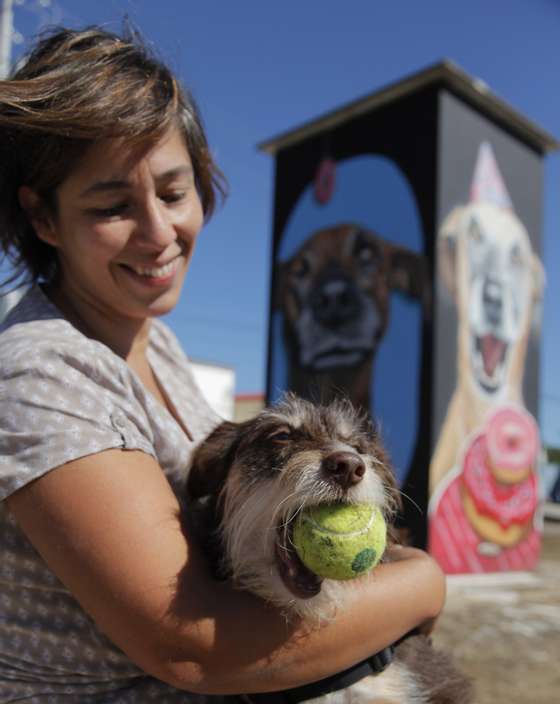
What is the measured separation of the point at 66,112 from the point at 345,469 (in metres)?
1.15

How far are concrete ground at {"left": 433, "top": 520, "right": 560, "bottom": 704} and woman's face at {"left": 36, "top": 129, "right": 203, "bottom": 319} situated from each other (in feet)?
11.1

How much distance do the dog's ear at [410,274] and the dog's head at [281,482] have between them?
8111 millimetres

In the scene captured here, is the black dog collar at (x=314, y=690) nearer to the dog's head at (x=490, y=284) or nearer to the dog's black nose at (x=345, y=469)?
the dog's black nose at (x=345, y=469)

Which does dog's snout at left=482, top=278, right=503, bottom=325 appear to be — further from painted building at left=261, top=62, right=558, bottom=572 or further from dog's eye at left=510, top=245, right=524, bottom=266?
dog's eye at left=510, top=245, right=524, bottom=266

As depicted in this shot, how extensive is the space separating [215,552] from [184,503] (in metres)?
0.18

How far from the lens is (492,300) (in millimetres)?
10742

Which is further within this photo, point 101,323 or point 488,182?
point 488,182

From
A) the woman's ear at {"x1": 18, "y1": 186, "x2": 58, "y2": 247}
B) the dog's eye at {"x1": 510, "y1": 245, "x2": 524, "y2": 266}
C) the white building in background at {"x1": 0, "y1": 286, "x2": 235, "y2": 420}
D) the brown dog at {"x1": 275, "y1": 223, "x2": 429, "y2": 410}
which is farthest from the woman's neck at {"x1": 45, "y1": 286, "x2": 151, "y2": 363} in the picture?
the white building in background at {"x1": 0, "y1": 286, "x2": 235, "y2": 420}

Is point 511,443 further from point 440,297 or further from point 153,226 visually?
point 153,226

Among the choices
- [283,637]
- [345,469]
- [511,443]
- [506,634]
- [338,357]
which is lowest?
[506,634]

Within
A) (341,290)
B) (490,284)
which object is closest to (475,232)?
(490,284)

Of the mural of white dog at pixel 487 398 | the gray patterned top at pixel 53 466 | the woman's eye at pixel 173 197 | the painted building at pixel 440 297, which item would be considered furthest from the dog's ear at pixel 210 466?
the mural of white dog at pixel 487 398

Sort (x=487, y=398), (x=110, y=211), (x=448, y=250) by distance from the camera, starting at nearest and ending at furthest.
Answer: (x=110, y=211) < (x=448, y=250) < (x=487, y=398)

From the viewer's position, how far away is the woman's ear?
2100mm
